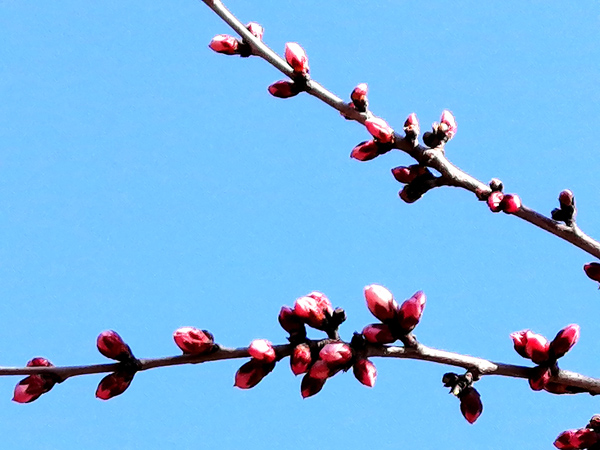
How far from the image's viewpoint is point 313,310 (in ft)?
9.55

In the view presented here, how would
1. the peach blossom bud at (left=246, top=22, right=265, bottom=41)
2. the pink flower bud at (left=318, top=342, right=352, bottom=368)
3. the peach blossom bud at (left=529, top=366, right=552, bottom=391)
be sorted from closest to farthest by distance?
the pink flower bud at (left=318, top=342, right=352, bottom=368) → the peach blossom bud at (left=529, top=366, right=552, bottom=391) → the peach blossom bud at (left=246, top=22, right=265, bottom=41)

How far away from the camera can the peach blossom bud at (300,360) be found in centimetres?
277

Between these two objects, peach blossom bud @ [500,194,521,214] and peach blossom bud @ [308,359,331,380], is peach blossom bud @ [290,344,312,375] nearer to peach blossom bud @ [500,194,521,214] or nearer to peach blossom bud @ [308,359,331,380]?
peach blossom bud @ [308,359,331,380]

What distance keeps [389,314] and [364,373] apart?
0.22 meters

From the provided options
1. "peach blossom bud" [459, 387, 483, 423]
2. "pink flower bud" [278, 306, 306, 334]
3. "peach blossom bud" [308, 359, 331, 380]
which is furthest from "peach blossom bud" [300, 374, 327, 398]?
"peach blossom bud" [459, 387, 483, 423]

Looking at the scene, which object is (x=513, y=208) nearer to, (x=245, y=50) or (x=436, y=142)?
(x=436, y=142)

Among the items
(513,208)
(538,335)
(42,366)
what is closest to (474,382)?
(538,335)

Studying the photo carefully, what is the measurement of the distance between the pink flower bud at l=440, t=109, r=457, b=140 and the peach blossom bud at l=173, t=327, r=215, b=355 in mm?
1451

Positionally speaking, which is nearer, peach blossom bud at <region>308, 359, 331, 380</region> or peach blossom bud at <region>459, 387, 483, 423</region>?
peach blossom bud at <region>308, 359, 331, 380</region>

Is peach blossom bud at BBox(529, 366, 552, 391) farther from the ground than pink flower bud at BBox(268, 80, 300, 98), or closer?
closer

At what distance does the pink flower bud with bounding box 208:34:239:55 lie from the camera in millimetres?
3729

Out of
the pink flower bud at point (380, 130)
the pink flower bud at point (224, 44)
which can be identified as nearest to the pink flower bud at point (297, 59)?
the pink flower bud at point (224, 44)

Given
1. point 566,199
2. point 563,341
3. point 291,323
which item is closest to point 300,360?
point 291,323

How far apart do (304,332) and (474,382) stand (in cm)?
62
